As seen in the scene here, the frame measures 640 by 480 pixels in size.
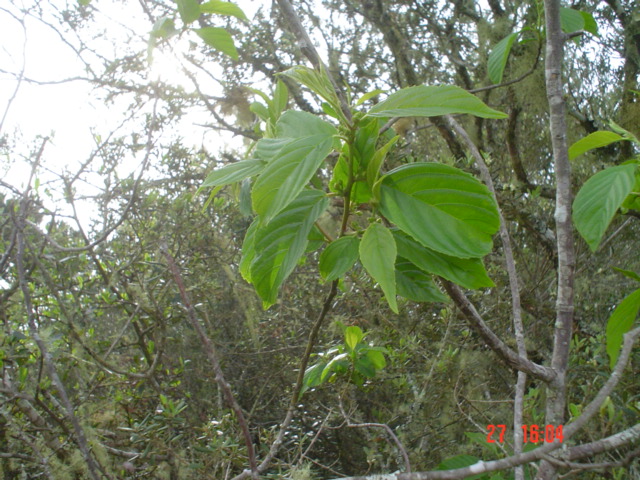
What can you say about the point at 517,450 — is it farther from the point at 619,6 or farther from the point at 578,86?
the point at 619,6

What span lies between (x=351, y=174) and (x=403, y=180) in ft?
0.18

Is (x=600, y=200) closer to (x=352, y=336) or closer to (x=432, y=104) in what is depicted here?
(x=432, y=104)

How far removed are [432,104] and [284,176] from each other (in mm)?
151

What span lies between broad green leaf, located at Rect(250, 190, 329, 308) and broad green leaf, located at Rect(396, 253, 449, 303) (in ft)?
0.47

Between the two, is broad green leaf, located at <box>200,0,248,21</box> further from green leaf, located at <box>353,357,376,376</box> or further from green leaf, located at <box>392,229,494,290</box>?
green leaf, located at <box>353,357,376,376</box>

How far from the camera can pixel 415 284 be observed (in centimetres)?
60

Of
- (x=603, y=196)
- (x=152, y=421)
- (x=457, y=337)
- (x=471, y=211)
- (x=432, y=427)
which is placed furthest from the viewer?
(x=457, y=337)

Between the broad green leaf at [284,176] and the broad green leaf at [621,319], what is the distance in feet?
1.53

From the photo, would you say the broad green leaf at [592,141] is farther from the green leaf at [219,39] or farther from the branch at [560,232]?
the green leaf at [219,39]

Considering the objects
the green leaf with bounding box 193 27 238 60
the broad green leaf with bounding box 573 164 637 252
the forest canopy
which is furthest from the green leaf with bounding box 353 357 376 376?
the green leaf with bounding box 193 27 238 60

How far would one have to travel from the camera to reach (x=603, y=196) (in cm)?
59

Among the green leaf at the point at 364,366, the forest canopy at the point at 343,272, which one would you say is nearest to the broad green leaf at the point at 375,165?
the forest canopy at the point at 343,272

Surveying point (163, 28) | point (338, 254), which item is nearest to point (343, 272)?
point (338, 254)

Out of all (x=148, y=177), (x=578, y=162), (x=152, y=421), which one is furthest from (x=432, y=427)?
(x=578, y=162)
